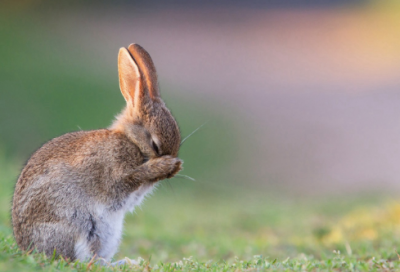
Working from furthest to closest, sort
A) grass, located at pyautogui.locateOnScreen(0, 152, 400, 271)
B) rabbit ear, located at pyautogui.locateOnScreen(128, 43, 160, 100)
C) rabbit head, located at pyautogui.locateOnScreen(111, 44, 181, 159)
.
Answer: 1. rabbit ear, located at pyautogui.locateOnScreen(128, 43, 160, 100)
2. rabbit head, located at pyautogui.locateOnScreen(111, 44, 181, 159)
3. grass, located at pyautogui.locateOnScreen(0, 152, 400, 271)

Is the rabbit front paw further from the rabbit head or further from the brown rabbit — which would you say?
the rabbit head

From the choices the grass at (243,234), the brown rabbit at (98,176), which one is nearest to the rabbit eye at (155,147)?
the brown rabbit at (98,176)

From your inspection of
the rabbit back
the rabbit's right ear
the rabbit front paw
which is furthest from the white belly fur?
the rabbit's right ear

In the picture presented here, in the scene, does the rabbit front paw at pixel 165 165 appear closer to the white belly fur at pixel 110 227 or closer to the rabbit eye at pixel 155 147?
the rabbit eye at pixel 155 147

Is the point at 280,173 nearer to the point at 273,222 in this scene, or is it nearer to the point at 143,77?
the point at 273,222

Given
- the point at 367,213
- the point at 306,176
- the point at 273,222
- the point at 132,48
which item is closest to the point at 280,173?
the point at 306,176

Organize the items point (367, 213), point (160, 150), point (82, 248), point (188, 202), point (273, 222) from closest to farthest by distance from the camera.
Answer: point (82, 248), point (160, 150), point (367, 213), point (273, 222), point (188, 202)

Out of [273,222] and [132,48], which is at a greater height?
[132,48]


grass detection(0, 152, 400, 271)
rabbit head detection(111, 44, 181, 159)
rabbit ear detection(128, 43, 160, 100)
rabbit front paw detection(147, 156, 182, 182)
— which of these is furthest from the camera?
rabbit ear detection(128, 43, 160, 100)
